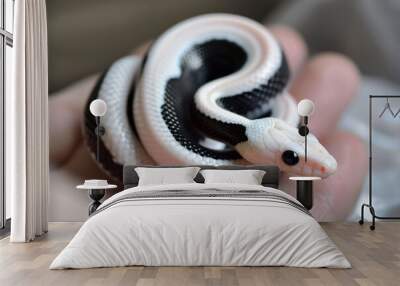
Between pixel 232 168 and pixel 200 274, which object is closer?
pixel 200 274

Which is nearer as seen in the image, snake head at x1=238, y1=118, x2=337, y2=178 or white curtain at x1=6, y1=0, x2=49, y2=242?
white curtain at x1=6, y1=0, x2=49, y2=242

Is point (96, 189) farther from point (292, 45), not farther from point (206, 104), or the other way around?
point (292, 45)

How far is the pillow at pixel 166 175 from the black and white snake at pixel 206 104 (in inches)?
23.7

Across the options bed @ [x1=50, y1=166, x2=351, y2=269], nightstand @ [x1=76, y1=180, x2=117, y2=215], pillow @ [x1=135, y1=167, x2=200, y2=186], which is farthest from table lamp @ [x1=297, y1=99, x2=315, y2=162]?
bed @ [x1=50, y1=166, x2=351, y2=269]

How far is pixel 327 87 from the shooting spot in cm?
745

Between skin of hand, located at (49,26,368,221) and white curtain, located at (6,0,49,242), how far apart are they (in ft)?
2.54

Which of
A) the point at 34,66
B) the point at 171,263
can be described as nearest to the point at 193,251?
the point at 171,263

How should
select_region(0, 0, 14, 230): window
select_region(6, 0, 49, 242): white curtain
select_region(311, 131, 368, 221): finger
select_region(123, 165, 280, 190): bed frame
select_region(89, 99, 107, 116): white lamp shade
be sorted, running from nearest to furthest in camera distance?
select_region(6, 0, 49, 242): white curtain, select_region(0, 0, 14, 230): window, select_region(123, 165, 280, 190): bed frame, select_region(89, 99, 107, 116): white lamp shade, select_region(311, 131, 368, 221): finger

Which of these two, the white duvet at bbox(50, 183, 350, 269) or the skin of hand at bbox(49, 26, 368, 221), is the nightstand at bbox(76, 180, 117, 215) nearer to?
the skin of hand at bbox(49, 26, 368, 221)

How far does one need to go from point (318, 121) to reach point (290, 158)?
2.10 ft

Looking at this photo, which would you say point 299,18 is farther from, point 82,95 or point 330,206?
point 82,95

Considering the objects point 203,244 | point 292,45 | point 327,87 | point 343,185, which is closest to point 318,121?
point 327,87

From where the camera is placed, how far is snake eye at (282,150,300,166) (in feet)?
23.1

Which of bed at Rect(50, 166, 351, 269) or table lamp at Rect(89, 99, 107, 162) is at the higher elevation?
table lamp at Rect(89, 99, 107, 162)
